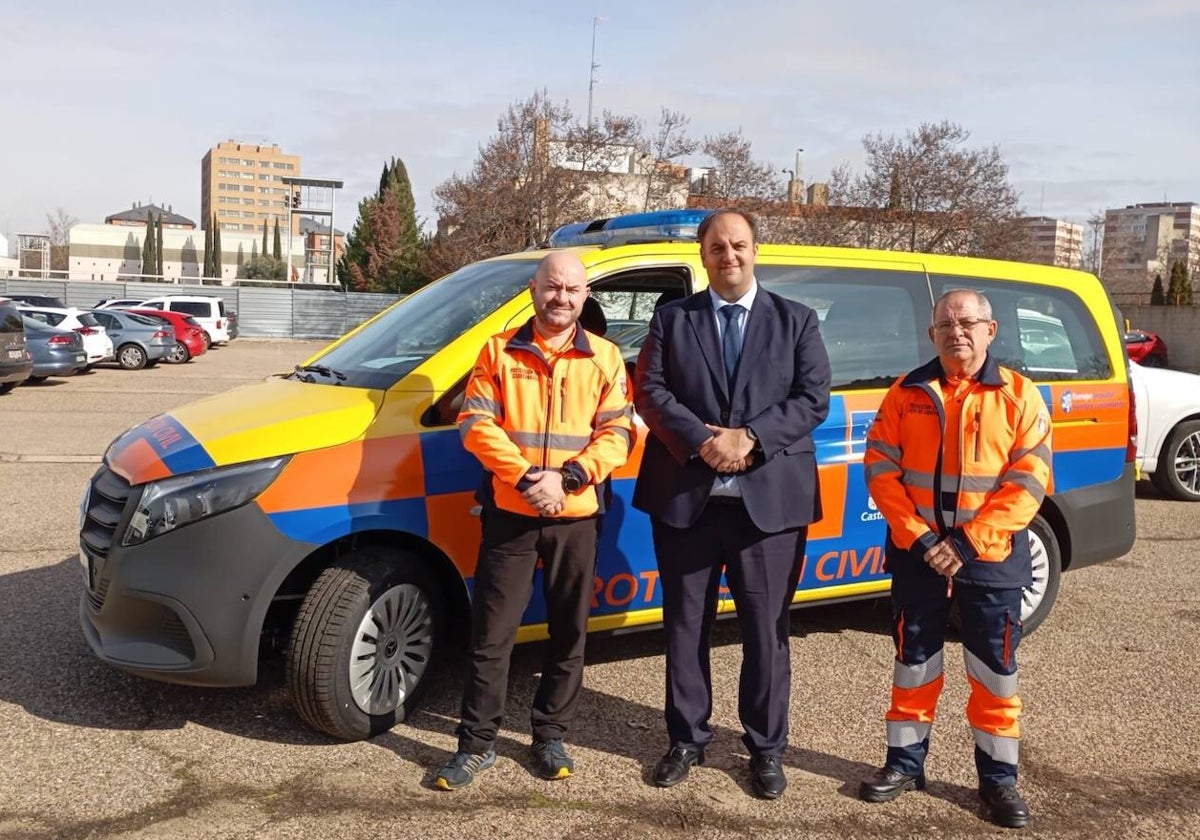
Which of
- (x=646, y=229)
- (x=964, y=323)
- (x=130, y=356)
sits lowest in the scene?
(x=130, y=356)

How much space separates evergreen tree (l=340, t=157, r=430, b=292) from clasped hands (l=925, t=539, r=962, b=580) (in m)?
49.9

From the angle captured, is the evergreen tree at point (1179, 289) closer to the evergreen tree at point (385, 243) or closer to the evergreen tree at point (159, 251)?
the evergreen tree at point (385, 243)

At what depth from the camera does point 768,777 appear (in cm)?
346

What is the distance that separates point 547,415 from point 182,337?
24876 mm

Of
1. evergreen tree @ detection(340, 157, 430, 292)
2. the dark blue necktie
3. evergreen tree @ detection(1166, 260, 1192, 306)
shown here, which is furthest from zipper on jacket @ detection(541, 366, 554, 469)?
evergreen tree @ detection(340, 157, 430, 292)

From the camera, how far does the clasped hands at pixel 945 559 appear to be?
3316mm

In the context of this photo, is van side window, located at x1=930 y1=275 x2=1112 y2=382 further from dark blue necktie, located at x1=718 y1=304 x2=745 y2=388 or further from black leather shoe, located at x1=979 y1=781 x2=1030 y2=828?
black leather shoe, located at x1=979 y1=781 x2=1030 y2=828

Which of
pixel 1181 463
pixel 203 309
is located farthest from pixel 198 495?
pixel 203 309

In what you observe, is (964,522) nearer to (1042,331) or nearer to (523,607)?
(523,607)

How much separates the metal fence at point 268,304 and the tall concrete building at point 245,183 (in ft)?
447

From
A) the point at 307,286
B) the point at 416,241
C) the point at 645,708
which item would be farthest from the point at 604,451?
the point at 307,286

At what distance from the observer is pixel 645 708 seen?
4.20 metres

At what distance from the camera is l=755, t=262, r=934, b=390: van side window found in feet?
15.0

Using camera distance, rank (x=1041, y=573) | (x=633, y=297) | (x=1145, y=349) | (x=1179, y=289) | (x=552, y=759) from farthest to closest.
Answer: (x=1179, y=289), (x=1145, y=349), (x=1041, y=573), (x=633, y=297), (x=552, y=759)
